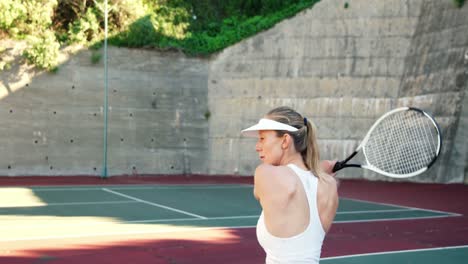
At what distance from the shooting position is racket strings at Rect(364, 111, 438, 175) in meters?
5.54

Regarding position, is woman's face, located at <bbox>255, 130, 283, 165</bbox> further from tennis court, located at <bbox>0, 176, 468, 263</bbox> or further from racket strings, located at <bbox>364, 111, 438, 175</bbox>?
tennis court, located at <bbox>0, 176, 468, 263</bbox>

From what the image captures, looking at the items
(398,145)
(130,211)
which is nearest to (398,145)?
(398,145)

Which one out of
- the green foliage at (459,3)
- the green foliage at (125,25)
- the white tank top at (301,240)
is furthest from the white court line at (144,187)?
the white tank top at (301,240)

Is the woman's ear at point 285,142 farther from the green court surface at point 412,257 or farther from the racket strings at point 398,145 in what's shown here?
the green court surface at point 412,257

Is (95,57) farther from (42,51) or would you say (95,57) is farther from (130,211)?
(130,211)

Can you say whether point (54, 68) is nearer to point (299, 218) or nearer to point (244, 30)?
point (244, 30)

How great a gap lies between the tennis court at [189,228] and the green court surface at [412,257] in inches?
0.5

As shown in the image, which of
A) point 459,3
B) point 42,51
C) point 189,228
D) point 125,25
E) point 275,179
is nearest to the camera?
point 275,179

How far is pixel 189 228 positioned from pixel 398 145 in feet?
14.5

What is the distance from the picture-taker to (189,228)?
31.2 ft

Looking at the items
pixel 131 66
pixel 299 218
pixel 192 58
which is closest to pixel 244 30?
pixel 192 58

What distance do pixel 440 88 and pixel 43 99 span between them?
1443cm

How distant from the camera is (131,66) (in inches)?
893

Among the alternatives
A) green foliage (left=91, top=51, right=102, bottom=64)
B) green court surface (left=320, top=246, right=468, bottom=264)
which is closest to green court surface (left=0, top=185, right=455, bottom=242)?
green court surface (left=320, top=246, right=468, bottom=264)
